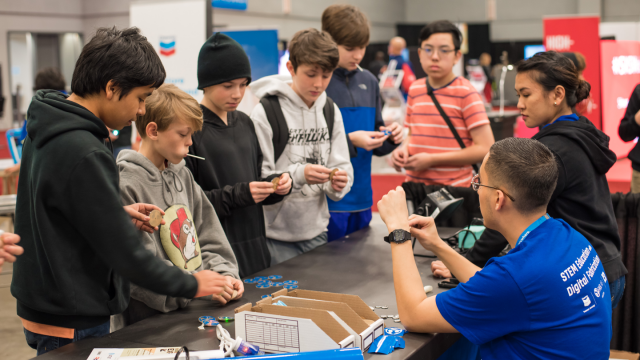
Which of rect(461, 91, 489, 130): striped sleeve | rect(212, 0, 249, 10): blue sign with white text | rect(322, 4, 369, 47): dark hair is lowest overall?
rect(461, 91, 489, 130): striped sleeve

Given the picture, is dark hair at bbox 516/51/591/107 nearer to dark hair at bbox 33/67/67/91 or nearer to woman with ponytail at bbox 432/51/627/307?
woman with ponytail at bbox 432/51/627/307

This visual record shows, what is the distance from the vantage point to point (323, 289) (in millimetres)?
1841

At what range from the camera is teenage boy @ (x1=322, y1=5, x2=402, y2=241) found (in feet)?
9.30

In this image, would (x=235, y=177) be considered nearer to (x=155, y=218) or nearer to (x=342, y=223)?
(x=155, y=218)

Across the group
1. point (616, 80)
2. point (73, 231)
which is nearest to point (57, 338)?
point (73, 231)

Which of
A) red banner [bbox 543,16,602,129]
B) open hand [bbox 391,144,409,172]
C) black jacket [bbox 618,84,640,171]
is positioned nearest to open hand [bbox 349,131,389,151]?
open hand [bbox 391,144,409,172]

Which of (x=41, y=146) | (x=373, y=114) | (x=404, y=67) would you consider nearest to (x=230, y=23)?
(x=404, y=67)

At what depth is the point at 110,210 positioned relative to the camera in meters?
1.23

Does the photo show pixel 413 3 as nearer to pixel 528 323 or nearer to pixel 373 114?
pixel 373 114

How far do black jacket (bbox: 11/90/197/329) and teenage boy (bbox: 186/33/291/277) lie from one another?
0.72 metres

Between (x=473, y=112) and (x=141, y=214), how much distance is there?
2008mm

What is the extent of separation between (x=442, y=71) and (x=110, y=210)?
224cm

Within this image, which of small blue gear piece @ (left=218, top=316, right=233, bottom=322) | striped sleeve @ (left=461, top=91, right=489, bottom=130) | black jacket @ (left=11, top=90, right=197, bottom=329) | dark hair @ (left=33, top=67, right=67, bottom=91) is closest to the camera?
black jacket @ (left=11, top=90, right=197, bottom=329)

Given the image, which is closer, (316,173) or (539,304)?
(539,304)
